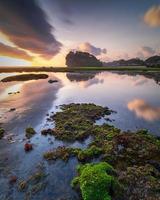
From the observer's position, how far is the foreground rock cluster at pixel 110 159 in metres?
11.4

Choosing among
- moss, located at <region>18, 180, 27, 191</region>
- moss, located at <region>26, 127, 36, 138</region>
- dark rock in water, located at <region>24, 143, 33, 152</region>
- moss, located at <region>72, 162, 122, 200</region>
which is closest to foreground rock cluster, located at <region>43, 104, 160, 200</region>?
moss, located at <region>72, 162, 122, 200</region>

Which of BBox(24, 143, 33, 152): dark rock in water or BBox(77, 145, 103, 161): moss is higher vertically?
BBox(77, 145, 103, 161): moss

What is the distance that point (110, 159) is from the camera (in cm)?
1573

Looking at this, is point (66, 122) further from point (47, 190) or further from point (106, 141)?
point (47, 190)

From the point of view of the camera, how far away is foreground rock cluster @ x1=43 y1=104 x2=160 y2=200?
11391mm

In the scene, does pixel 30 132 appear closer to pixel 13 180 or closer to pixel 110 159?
pixel 13 180

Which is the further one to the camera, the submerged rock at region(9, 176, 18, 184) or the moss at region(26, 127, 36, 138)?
the moss at region(26, 127, 36, 138)

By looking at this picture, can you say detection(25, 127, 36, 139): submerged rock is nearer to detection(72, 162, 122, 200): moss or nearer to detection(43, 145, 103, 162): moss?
detection(43, 145, 103, 162): moss

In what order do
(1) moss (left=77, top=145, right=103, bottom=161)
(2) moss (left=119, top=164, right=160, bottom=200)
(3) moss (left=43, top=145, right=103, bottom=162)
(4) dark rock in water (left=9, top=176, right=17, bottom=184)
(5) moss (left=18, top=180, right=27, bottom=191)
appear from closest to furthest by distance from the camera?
(2) moss (left=119, top=164, right=160, bottom=200) < (5) moss (left=18, top=180, right=27, bottom=191) < (4) dark rock in water (left=9, top=176, right=17, bottom=184) < (1) moss (left=77, top=145, right=103, bottom=161) < (3) moss (left=43, top=145, right=103, bottom=162)

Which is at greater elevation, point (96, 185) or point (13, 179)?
point (96, 185)

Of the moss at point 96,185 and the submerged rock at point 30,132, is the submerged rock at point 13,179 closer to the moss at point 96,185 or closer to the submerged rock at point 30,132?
the moss at point 96,185

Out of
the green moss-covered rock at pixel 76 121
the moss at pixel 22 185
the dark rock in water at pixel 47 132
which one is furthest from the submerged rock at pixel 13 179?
the dark rock in water at pixel 47 132

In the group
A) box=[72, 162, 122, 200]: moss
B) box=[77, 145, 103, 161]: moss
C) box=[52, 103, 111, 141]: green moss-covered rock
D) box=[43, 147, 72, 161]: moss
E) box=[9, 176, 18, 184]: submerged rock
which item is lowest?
box=[52, 103, 111, 141]: green moss-covered rock

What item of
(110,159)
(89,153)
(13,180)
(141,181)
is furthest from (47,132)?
(141,181)
